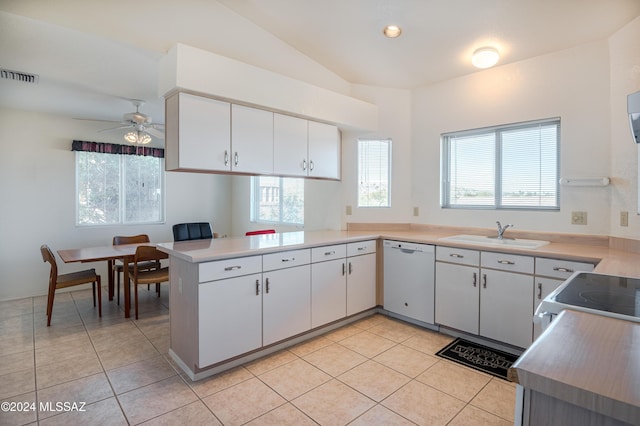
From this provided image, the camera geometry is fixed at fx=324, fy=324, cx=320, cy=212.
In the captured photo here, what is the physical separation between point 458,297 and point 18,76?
4.52m

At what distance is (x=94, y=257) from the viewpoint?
354cm

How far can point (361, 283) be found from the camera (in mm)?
3400

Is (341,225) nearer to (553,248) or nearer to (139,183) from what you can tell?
(553,248)

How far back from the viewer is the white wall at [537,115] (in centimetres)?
270

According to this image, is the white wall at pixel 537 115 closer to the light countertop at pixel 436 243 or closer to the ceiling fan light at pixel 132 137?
the light countertop at pixel 436 243

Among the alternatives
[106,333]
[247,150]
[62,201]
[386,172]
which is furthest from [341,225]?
[62,201]

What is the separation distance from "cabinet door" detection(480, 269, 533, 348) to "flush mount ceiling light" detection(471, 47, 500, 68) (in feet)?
6.09

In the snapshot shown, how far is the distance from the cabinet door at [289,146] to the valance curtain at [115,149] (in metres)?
3.18

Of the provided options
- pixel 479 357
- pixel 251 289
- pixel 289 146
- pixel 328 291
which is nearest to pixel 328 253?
pixel 328 291

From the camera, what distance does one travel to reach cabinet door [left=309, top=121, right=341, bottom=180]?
11.2 feet

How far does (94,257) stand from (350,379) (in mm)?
3025

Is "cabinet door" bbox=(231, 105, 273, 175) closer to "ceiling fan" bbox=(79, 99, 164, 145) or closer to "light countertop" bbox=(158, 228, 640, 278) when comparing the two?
"light countertop" bbox=(158, 228, 640, 278)

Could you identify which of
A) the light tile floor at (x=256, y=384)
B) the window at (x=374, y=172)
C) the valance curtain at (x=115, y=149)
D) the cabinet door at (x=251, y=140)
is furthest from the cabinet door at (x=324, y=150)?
the valance curtain at (x=115, y=149)

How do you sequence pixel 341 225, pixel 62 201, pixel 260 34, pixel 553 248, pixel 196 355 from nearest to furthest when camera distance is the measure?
pixel 196 355, pixel 553 248, pixel 260 34, pixel 341 225, pixel 62 201
